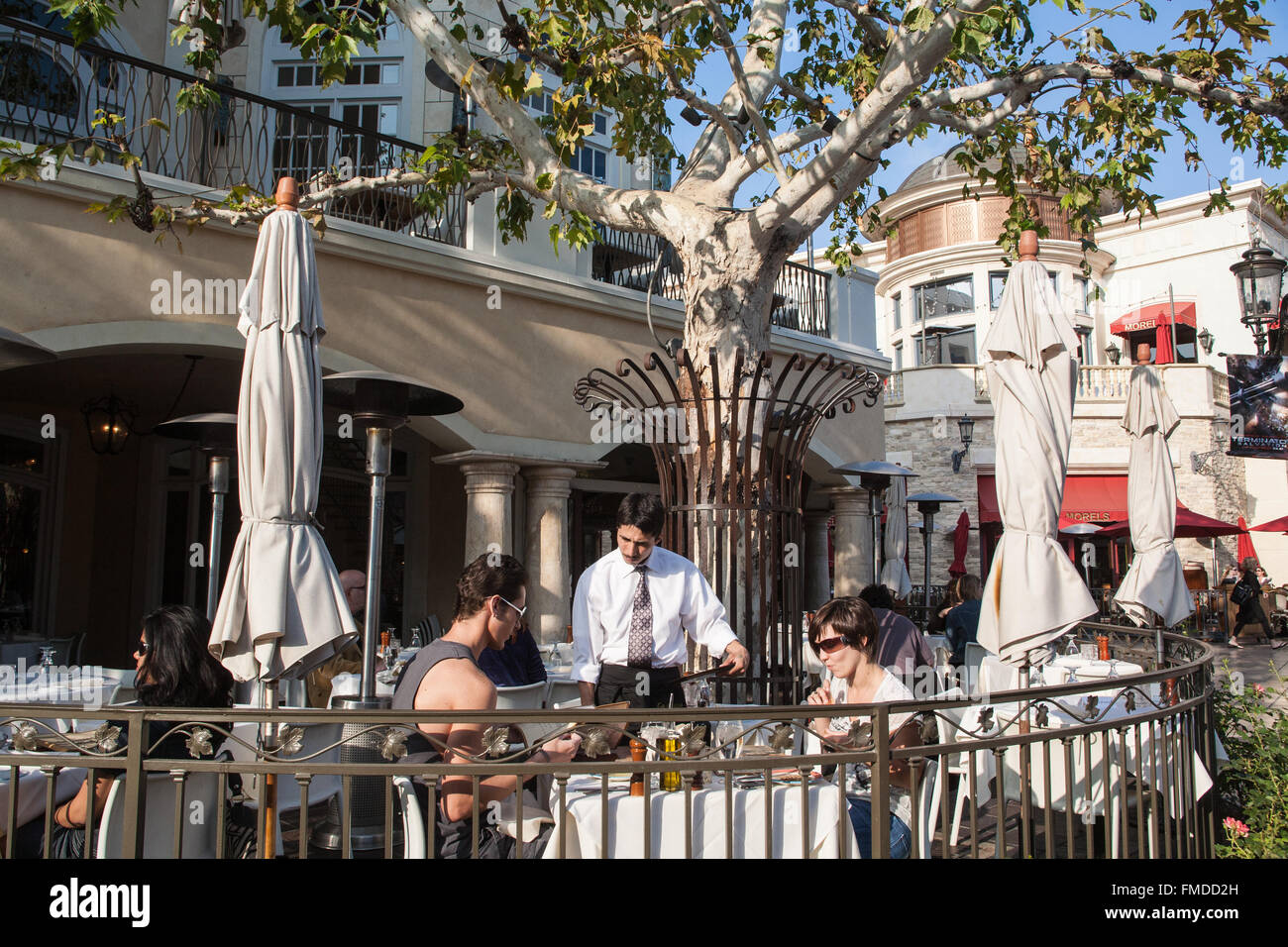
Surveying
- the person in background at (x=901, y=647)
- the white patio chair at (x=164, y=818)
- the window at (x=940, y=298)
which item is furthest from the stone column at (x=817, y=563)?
the window at (x=940, y=298)

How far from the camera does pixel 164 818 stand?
3209mm

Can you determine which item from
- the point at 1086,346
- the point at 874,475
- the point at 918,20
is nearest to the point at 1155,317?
the point at 1086,346

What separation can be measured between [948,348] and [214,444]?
75.0ft

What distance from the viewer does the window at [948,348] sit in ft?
87.4

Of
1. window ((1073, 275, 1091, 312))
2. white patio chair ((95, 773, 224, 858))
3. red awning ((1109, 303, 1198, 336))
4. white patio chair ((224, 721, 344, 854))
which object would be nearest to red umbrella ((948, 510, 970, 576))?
window ((1073, 275, 1091, 312))

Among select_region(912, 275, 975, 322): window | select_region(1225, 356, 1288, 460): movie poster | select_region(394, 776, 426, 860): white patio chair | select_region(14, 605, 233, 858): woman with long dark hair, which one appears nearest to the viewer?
select_region(394, 776, 426, 860): white patio chair

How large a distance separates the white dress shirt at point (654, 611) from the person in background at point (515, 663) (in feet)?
1.56

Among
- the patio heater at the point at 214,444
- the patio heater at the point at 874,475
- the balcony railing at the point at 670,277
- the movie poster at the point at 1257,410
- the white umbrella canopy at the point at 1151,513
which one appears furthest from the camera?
the movie poster at the point at 1257,410

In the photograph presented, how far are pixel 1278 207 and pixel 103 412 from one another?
1129cm

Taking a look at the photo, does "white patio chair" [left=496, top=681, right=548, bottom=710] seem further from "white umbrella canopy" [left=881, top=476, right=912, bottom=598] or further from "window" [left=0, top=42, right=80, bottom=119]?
"white umbrella canopy" [left=881, top=476, right=912, bottom=598]

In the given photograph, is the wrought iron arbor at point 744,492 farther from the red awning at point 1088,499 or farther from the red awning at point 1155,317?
the red awning at point 1155,317

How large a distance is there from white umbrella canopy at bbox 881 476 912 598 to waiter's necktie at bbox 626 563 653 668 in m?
9.53

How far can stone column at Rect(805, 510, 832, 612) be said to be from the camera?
15.4 metres
